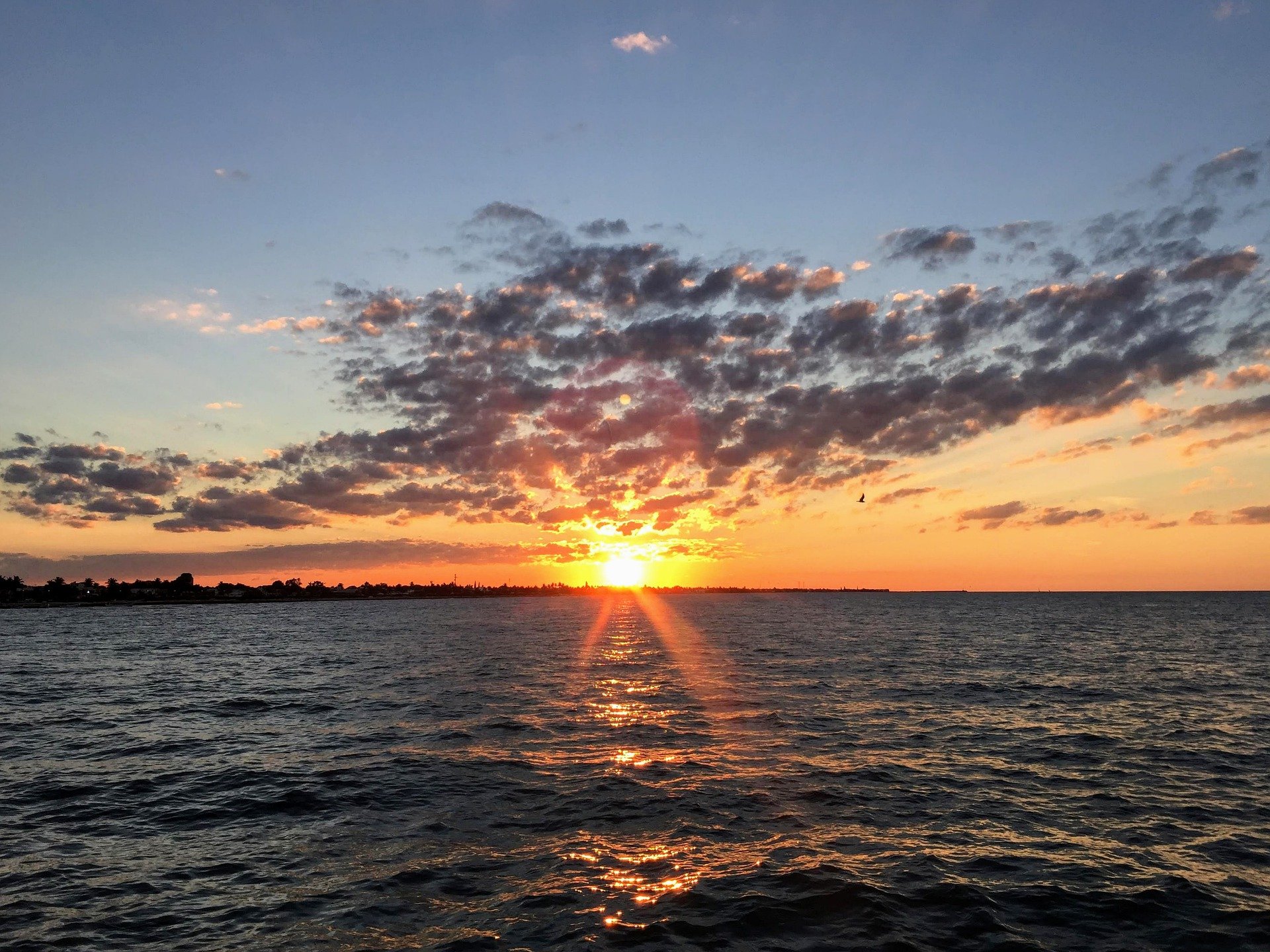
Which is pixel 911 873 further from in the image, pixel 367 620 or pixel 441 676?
pixel 367 620

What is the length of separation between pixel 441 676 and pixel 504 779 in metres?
34.5

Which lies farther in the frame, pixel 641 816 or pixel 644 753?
pixel 644 753

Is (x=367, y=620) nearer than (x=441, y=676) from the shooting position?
No

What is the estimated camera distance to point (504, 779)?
2675 centimetres

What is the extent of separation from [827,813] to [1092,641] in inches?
3548

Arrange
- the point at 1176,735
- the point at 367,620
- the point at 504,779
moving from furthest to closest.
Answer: the point at 367,620, the point at 1176,735, the point at 504,779

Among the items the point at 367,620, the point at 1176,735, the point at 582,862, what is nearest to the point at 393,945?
the point at 582,862

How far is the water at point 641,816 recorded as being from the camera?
15.6m

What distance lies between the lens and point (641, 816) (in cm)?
2241

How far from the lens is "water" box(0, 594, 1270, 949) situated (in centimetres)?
1557

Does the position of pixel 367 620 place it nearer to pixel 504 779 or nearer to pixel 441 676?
pixel 441 676

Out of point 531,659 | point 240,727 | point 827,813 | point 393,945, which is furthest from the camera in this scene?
point 531,659

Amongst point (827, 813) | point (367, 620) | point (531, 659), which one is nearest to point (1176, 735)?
point (827, 813)

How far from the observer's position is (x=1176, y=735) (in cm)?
3450
